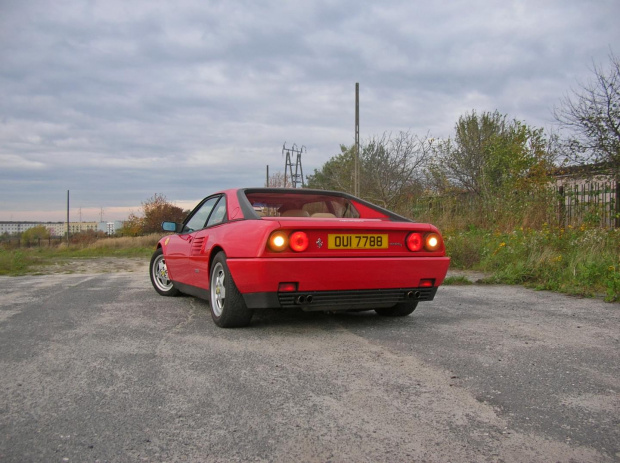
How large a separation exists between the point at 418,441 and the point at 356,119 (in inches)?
739

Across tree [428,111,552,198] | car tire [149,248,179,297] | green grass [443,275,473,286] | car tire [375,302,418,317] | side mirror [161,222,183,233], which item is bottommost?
green grass [443,275,473,286]

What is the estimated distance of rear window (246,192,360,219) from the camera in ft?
15.8

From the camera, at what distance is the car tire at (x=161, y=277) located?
617cm

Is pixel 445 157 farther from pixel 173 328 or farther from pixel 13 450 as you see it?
pixel 13 450

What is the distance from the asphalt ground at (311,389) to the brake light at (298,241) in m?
0.65

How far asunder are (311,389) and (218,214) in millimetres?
2614

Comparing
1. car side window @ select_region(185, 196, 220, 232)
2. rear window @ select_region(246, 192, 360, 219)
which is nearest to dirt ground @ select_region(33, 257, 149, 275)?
car side window @ select_region(185, 196, 220, 232)

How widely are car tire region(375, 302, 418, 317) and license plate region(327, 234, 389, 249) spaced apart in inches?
33.1

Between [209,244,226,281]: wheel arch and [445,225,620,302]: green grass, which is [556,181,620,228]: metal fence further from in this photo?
[209,244,226,281]: wheel arch

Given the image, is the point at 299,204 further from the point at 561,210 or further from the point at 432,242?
the point at 561,210

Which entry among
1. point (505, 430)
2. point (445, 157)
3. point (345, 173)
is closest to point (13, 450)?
point (505, 430)

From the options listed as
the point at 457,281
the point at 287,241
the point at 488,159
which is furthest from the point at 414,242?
the point at 488,159

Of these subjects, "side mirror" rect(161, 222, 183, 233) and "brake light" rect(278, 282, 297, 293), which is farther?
"side mirror" rect(161, 222, 183, 233)

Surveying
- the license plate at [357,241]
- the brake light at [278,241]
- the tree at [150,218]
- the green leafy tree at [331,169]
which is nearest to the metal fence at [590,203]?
the license plate at [357,241]
